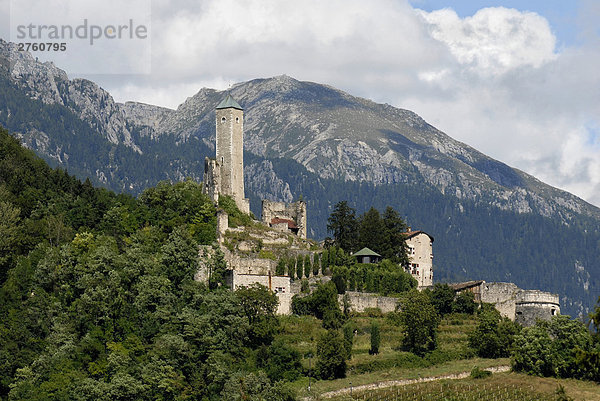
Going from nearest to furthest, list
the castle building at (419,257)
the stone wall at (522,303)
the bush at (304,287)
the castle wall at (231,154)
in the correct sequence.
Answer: the stone wall at (522,303) < the bush at (304,287) < the castle wall at (231,154) < the castle building at (419,257)

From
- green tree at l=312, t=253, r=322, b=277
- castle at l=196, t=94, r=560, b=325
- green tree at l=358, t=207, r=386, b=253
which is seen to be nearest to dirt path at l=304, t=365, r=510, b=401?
castle at l=196, t=94, r=560, b=325

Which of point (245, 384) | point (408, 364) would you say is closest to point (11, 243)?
point (245, 384)

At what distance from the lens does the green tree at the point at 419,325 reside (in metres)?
77.4

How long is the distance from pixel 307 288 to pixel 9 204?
26.5 m

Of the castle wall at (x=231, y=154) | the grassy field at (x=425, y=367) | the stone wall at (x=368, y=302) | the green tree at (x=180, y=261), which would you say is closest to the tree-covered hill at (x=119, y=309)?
the green tree at (x=180, y=261)

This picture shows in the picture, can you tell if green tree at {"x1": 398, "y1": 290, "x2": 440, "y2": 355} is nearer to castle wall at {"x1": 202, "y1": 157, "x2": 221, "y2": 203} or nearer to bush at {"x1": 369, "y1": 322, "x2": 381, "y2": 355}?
bush at {"x1": 369, "y1": 322, "x2": 381, "y2": 355}

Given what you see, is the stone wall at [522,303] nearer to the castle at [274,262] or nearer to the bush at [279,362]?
the castle at [274,262]

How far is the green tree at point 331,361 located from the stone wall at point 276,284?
9056mm

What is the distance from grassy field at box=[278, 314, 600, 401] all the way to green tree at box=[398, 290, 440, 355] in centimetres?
84

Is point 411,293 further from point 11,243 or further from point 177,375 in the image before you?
point 11,243

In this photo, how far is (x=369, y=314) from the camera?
84.2 m

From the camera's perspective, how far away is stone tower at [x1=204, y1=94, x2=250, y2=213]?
9669 cm

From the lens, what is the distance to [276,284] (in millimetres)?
82875

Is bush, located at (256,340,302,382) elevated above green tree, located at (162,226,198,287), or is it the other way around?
green tree, located at (162,226,198,287)
